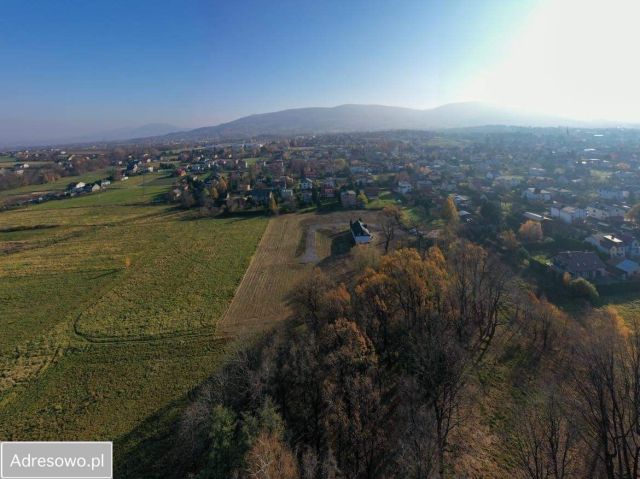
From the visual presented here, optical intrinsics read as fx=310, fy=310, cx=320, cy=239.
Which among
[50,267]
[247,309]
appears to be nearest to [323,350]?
[247,309]

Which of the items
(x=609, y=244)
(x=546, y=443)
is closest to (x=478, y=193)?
(x=609, y=244)

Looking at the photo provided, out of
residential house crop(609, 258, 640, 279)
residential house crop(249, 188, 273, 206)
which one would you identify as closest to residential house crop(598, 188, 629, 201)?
residential house crop(609, 258, 640, 279)

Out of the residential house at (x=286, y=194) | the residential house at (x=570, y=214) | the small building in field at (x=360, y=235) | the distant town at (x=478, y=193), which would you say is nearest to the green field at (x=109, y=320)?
the residential house at (x=286, y=194)

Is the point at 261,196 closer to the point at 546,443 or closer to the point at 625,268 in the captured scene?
the point at 625,268

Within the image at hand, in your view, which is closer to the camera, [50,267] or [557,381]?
[557,381]

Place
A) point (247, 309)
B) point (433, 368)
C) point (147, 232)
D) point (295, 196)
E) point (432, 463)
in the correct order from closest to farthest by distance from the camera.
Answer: point (432, 463) → point (433, 368) → point (247, 309) → point (147, 232) → point (295, 196)

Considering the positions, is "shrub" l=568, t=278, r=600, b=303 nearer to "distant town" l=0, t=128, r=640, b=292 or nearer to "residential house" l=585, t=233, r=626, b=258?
"distant town" l=0, t=128, r=640, b=292

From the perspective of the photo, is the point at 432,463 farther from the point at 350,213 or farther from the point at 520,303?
the point at 350,213
